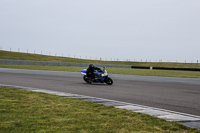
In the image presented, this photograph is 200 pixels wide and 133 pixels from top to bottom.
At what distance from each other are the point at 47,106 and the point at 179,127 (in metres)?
3.63

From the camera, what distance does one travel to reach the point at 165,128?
491 centimetres

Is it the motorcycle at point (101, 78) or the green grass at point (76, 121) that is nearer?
the green grass at point (76, 121)

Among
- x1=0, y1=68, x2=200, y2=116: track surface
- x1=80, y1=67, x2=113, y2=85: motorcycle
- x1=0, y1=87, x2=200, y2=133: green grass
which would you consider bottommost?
x1=0, y1=68, x2=200, y2=116: track surface

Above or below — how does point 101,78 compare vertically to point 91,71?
below

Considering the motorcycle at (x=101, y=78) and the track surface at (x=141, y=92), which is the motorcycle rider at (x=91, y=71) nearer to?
the motorcycle at (x=101, y=78)

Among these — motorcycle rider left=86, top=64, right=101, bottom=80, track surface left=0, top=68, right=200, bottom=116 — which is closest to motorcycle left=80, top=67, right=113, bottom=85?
motorcycle rider left=86, top=64, right=101, bottom=80

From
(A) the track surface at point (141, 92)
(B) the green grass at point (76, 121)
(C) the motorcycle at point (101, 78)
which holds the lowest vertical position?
(A) the track surface at point (141, 92)

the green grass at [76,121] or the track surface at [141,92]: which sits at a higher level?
the green grass at [76,121]

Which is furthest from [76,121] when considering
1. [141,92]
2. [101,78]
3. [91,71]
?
[91,71]

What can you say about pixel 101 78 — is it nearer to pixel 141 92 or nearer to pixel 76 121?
pixel 141 92

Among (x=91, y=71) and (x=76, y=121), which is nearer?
(x=76, y=121)

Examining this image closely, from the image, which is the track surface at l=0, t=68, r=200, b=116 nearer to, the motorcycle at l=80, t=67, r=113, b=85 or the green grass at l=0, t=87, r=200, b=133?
the motorcycle at l=80, t=67, r=113, b=85

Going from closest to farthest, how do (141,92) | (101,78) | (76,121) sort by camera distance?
(76,121) → (141,92) → (101,78)

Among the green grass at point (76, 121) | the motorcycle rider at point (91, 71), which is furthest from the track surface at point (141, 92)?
the green grass at point (76, 121)
